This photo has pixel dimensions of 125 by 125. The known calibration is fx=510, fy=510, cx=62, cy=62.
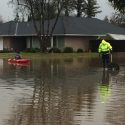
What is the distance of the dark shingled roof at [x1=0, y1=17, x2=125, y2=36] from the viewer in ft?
204

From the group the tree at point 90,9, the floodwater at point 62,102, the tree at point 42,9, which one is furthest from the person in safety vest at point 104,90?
the tree at point 90,9

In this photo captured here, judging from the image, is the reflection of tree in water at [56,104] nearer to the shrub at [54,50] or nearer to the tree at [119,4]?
the tree at [119,4]

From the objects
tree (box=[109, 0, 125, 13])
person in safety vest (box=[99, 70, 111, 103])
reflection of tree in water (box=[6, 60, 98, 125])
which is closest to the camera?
reflection of tree in water (box=[6, 60, 98, 125])

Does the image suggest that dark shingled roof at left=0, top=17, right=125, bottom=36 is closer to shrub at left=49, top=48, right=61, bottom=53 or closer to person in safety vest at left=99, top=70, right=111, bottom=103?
shrub at left=49, top=48, right=61, bottom=53

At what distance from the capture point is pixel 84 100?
14.1 meters

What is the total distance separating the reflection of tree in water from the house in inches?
1657

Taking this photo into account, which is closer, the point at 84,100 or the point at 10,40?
the point at 84,100

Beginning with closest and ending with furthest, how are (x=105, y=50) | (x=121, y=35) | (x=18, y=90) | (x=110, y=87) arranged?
(x=18, y=90) < (x=110, y=87) < (x=105, y=50) < (x=121, y=35)

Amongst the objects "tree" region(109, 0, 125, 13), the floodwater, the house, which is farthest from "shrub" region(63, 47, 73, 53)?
the floodwater

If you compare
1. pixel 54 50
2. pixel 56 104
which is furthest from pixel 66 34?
pixel 56 104

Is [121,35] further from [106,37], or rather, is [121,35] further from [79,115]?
[79,115]

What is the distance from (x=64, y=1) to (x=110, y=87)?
40261mm

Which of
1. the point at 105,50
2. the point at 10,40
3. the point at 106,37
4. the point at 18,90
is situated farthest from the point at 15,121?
the point at 10,40

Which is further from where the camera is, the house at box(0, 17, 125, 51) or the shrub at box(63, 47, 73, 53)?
the house at box(0, 17, 125, 51)
